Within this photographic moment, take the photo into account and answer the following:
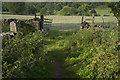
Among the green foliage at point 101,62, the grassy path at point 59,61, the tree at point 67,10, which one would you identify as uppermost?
the tree at point 67,10

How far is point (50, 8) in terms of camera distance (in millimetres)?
13688

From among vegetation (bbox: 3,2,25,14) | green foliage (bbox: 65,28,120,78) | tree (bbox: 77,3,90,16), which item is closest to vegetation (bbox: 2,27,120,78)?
green foliage (bbox: 65,28,120,78)

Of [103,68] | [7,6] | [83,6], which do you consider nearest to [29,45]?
[103,68]

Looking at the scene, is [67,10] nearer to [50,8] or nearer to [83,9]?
[83,9]

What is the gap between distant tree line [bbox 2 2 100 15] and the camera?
1336cm


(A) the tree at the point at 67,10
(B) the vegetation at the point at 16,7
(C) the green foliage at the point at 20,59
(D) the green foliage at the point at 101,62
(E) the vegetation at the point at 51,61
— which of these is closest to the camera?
(C) the green foliage at the point at 20,59

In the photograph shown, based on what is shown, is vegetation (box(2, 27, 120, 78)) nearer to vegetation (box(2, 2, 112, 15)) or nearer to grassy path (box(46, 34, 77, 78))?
grassy path (box(46, 34, 77, 78))

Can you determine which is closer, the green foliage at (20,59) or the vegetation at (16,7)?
the green foliage at (20,59)

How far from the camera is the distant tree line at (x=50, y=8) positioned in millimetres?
13359

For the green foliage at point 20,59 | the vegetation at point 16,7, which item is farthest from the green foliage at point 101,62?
the vegetation at point 16,7

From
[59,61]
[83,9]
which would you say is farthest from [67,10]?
[59,61]

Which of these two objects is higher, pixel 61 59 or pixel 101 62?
pixel 101 62

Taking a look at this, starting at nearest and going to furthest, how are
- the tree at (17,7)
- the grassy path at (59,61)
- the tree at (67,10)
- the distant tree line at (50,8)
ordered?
the grassy path at (59,61) < the tree at (17,7) < the distant tree line at (50,8) < the tree at (67,10)

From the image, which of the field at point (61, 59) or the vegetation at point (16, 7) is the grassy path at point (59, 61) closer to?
the field at point (61, 59)
